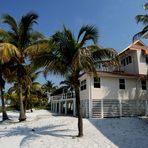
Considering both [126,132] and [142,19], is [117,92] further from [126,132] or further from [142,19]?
[126,132]

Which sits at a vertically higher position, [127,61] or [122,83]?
[127,61]

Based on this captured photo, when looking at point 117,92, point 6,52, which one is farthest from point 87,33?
point 117,92

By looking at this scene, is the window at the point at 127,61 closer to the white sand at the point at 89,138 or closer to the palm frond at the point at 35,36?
the palm frond at the point at 35,36

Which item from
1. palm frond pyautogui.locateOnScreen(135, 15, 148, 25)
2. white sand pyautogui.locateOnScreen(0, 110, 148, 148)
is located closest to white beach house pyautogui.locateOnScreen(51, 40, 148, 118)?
palm frond pyautogui.locateOnScreen(135, 15, 148, 25)

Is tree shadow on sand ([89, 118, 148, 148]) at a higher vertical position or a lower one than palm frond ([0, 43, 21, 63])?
lower

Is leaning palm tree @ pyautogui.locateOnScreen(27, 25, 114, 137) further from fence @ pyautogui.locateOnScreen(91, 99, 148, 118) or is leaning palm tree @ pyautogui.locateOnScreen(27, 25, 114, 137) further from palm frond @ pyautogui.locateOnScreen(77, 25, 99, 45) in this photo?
fence @ pyautogui.locateOnScreen(91, 99, 148, 118)

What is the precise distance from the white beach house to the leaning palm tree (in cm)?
806

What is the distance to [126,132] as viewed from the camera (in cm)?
1396

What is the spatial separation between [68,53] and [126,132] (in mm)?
6352

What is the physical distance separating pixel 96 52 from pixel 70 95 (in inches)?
593

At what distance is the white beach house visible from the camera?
69.9 feet

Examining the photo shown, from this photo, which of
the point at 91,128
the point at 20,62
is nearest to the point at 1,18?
the point at 20,62

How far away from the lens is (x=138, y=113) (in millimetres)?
22016

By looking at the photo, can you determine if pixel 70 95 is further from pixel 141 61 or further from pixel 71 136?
pixel 71 136
